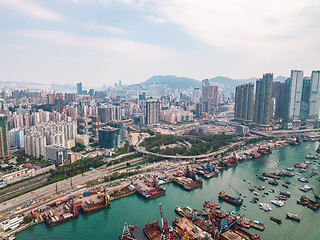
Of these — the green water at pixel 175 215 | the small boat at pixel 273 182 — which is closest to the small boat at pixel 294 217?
the green water at pixel 175 215

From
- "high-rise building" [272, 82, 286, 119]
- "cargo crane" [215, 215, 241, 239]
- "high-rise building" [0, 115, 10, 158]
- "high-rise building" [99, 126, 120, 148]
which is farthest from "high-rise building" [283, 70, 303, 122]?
"high-rise building" [0, 115, 10, 158]

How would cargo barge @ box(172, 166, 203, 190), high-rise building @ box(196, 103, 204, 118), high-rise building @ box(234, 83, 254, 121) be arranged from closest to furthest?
cargo barge @ box(172, 166, 203, 190) → high-rise building @ box(234, 83, 254, 121) → high-rise building @ box(196, 103, 204, 118)

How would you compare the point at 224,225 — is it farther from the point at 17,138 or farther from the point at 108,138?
the point at 17,138

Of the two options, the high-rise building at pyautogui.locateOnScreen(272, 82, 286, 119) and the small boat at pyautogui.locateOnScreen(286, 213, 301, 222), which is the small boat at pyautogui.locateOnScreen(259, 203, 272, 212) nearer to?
the small boat at pyautogui.locateOnScreen(286, 213, 301, 222)

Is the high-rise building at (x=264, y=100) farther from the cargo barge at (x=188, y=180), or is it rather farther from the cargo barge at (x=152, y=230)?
the cargo barge at (x=152, y=230)

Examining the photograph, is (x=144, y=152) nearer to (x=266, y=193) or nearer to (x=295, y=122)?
(x=266, y=193)

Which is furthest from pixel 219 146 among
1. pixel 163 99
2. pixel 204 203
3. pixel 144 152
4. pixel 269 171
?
pixel 163 99
